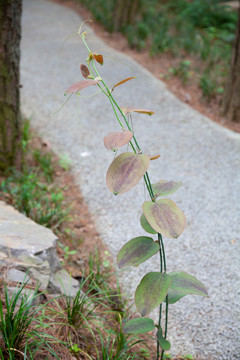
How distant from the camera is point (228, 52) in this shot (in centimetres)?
771

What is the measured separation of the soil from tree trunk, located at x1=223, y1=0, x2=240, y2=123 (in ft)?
0.35

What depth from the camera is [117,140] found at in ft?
4.56

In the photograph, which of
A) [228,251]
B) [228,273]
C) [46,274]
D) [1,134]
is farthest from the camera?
[1,134]

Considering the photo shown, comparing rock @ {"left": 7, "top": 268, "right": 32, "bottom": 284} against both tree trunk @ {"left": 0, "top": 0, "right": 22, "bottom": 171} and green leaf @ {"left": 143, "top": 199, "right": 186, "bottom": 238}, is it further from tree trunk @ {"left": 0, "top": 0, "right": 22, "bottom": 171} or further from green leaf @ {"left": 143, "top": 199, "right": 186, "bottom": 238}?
tree trunk @ {"left": 0, "top": 0, "right": 22, "bottom": 171}

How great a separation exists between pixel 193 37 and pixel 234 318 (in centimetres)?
659

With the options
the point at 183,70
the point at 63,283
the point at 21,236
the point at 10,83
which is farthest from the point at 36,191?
the point at 183,70

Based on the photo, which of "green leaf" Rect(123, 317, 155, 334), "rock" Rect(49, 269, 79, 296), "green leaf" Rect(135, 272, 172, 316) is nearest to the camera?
"green leaf" Rect(135, 272, 172, 316)

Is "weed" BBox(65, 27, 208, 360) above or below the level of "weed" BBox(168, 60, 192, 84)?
above

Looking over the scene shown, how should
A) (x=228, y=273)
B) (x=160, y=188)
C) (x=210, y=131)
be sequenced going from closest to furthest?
(x=160, y=188) → (x=228, y=273) → (x=210, y=131)

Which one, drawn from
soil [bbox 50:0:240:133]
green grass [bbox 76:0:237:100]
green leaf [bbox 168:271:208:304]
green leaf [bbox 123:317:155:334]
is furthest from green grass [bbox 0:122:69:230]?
green grass [bbox 76:0:237:100]

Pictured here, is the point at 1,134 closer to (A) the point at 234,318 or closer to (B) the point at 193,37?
(A) the point at 234,318

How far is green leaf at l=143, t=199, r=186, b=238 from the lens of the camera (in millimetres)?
1421

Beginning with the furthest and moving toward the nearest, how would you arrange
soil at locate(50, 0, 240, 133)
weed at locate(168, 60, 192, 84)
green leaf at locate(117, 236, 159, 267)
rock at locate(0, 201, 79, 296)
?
1. weed at locate(168, 60, 192, 84)
2. soil at locate(50, 0, 240, 133)
3. rock at locate(0, 201, 79, 296)
4. green leaf at locate(117, 236, 159, 267)

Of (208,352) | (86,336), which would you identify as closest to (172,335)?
(208,352)
